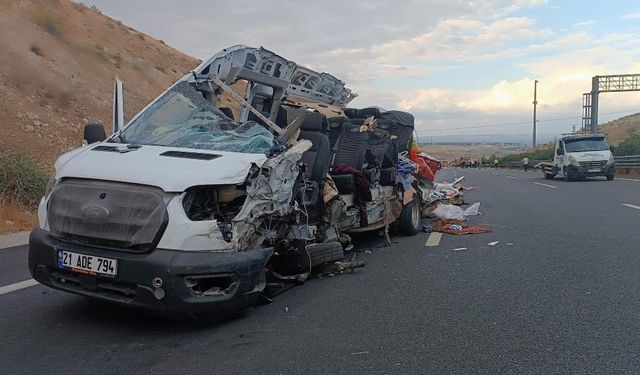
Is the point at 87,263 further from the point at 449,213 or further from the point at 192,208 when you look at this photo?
the point at 449,213

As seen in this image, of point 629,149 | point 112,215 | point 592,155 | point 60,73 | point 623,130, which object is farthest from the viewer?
point 623,130

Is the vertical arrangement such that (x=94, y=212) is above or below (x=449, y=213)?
above

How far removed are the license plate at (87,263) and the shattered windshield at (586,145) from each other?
2391 centimetres

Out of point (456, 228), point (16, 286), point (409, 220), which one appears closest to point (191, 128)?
point (16, 286)

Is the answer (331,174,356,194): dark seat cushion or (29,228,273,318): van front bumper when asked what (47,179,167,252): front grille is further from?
(331,174,356,194): dark seat cushion

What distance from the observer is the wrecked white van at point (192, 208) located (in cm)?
449

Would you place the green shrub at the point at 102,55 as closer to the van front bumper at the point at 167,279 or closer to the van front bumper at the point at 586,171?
the van front bumper at the point at 586,171

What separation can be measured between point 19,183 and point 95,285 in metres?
8.14

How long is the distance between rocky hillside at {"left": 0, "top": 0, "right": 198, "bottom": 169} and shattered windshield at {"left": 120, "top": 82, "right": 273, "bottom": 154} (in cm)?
1165

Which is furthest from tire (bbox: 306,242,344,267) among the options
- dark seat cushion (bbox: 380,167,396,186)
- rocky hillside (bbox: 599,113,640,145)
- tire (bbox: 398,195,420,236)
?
rocky hillside (bbox: 599,113,640,145)

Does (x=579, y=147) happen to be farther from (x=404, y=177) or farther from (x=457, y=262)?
(x=457, y=262)

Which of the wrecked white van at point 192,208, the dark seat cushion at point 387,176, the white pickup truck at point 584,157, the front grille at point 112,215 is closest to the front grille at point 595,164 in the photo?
the white pickup truck at point 584,157

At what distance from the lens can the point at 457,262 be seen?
7398 mm

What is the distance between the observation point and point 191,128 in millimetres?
5977
